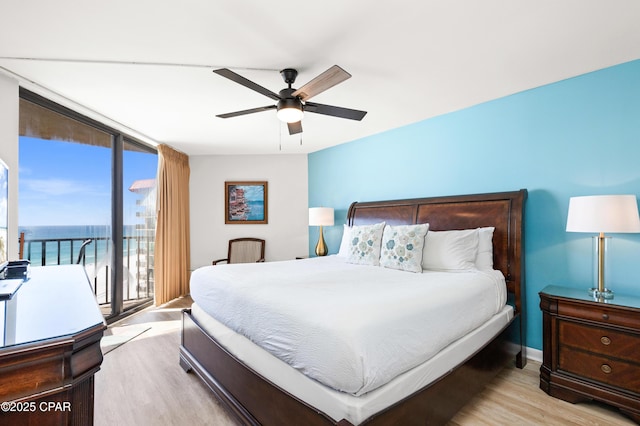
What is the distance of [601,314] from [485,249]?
92 centimetres

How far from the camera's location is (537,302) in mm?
2783

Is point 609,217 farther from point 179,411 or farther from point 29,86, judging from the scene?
point 29,86

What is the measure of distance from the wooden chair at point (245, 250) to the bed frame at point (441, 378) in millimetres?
2407

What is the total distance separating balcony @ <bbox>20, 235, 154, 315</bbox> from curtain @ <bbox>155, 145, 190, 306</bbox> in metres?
0.24

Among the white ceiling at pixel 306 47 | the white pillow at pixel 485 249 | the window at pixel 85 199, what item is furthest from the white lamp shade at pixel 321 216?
the window at pixel 85 199

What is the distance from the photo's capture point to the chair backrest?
17.4 ft

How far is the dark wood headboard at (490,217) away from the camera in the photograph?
2756 mm

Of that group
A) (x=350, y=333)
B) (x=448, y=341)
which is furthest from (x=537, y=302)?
(x=350, y=333)

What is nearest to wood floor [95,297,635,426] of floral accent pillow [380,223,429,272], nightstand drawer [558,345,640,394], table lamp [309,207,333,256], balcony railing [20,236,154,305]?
nightstand drawer [558,345,640,394]

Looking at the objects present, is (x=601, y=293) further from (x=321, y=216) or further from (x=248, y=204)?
(x=248, y=204)

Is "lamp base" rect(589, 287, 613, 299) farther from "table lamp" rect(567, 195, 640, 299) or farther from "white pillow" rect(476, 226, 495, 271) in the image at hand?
"white pillow" rect(476, 226, 495, 271)

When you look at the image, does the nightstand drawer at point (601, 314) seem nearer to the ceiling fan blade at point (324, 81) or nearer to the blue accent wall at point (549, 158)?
the blue accent wall at point (549, 158)

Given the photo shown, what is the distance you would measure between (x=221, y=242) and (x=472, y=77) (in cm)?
447

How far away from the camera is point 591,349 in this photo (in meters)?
2.12
